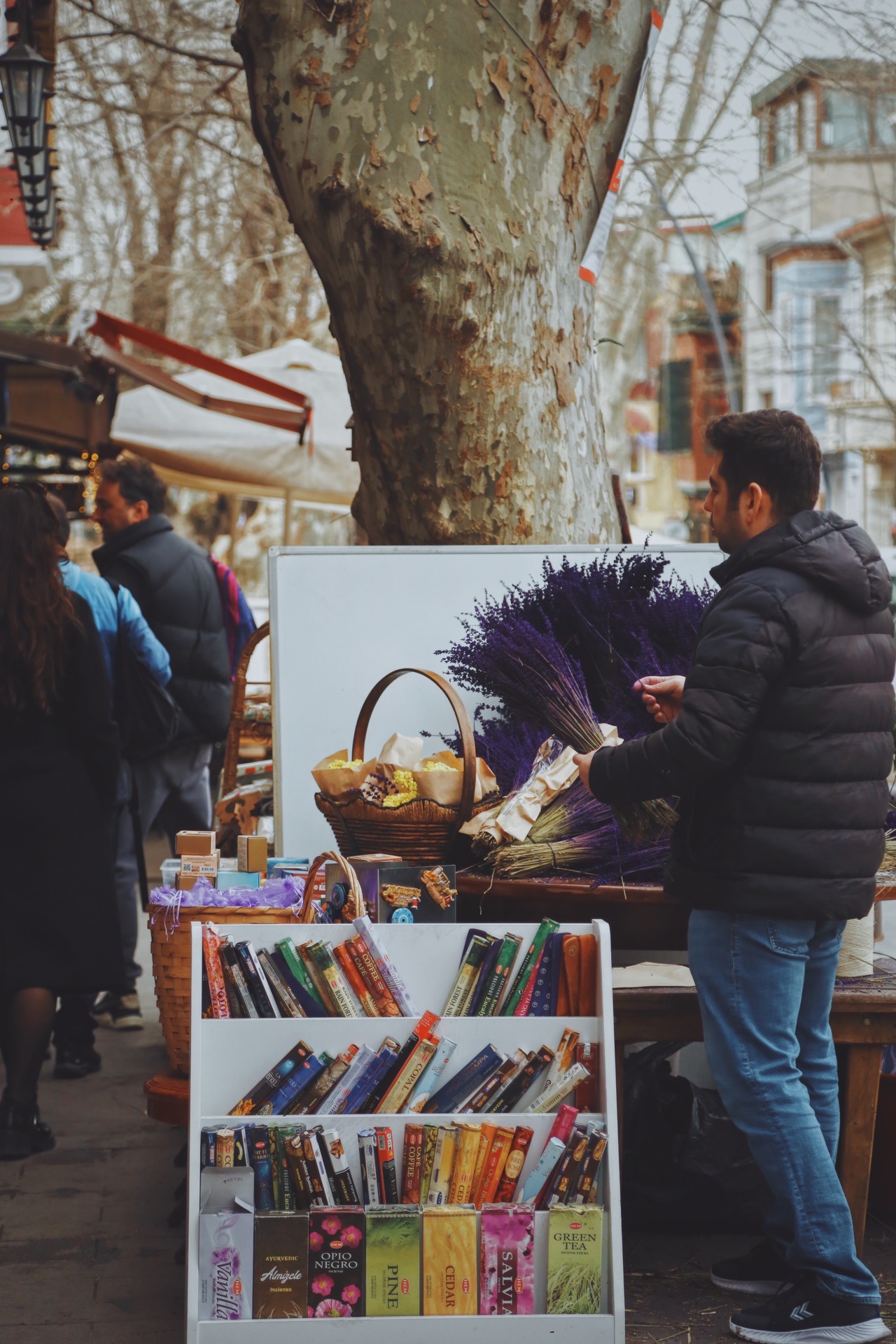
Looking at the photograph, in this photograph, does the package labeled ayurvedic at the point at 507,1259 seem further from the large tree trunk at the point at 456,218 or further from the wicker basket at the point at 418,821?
the large tree trunk at the point at 456,218

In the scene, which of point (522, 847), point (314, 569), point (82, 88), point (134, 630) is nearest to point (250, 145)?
point (82, 88)

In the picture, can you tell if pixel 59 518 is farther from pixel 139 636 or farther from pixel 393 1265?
pixel 393 1265

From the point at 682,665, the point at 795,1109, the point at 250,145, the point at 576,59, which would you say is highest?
the point at 250,145

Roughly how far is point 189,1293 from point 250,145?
13.3 metres

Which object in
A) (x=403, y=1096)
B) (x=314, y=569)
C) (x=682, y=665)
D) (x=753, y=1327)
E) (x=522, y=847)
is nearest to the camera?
(x=403, y=1096)

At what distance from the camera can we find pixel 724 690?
273cm

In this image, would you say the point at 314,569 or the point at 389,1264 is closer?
the point at 389,1264

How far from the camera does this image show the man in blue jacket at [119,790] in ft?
16.5

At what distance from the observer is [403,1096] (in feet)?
9.06

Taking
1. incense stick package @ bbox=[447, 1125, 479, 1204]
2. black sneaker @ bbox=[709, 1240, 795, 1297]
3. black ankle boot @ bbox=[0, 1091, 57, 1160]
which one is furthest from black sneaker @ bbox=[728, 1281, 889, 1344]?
black ankle boot @ bbox=[0, 1091, 57, 1160]

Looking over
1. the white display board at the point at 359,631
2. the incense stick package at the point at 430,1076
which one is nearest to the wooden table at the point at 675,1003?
the incense stick package at the point at 430,1076

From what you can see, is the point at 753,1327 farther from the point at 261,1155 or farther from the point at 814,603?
the point at 814,603

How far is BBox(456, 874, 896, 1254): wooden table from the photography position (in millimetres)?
3172

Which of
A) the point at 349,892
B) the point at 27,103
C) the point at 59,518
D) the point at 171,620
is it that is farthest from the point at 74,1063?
the point at 27,103
